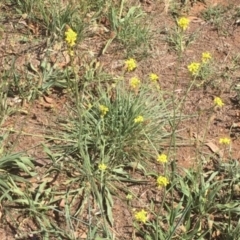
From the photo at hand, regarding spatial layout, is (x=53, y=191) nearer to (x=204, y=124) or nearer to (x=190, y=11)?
(x=204, y=124)

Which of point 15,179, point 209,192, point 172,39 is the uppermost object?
point 172,39

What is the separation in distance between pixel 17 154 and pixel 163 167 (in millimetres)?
923

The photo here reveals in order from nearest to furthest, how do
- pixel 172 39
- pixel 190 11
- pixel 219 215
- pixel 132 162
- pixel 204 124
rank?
1. pixel 219 215
2. pixel 132 162
3. pixel 204 124
4. pixel 172 39
5. pixel 190 11

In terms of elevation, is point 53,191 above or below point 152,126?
below

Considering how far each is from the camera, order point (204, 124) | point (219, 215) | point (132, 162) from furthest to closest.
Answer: point (204, 124) → point (132, 162) → point (219, 215)

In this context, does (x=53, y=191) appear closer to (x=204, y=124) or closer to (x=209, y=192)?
(x=209, y=192)

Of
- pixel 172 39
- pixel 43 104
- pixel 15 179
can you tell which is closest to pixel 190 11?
pixel 172 39

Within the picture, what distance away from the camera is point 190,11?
15.5 feet

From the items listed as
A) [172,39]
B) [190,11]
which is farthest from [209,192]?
[190,11]

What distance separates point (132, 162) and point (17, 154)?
718 mm

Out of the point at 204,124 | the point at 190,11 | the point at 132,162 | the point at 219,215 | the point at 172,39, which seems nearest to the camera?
the point at 219,215

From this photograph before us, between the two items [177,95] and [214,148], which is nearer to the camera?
[214,148]

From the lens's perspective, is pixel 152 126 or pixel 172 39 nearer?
pixel 152 126

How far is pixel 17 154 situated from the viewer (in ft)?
10.8
